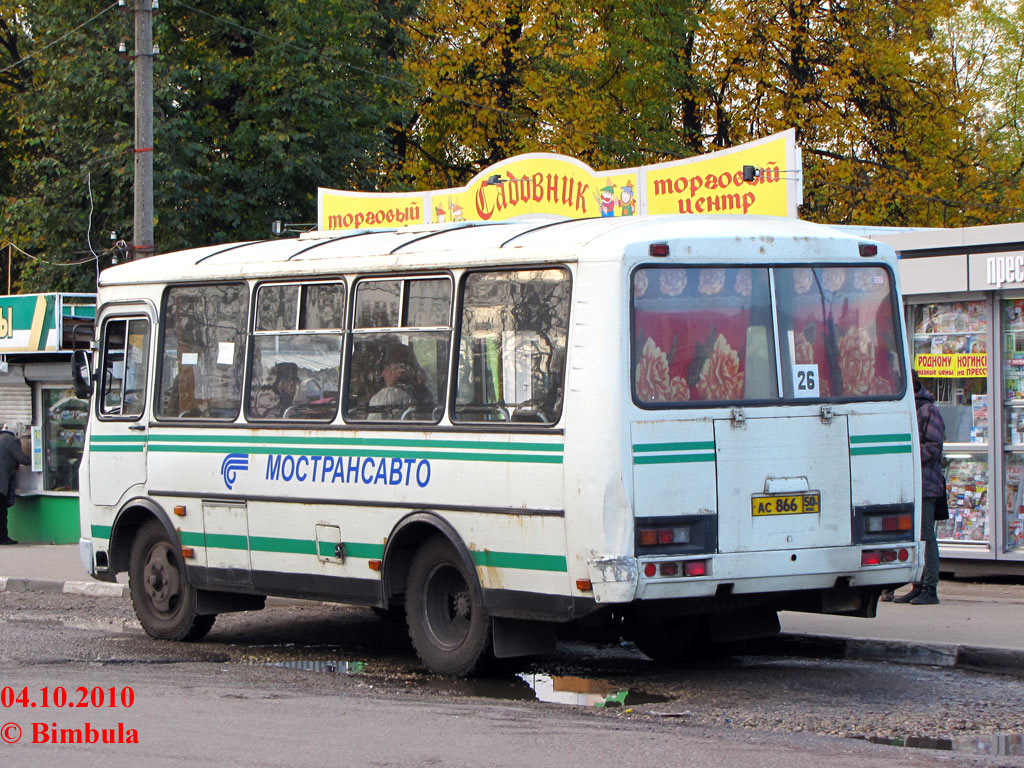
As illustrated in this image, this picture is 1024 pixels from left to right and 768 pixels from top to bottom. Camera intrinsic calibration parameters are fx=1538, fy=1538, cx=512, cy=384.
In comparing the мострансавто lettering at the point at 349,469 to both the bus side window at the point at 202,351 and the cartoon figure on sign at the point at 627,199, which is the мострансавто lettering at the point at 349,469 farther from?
the cartoon figure on sign at the point at 627,199

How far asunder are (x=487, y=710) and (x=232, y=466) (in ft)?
11.5

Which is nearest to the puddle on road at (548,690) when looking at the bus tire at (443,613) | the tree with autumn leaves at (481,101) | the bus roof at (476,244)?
the bus tire at (443,613)

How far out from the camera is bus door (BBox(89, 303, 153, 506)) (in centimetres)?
1209

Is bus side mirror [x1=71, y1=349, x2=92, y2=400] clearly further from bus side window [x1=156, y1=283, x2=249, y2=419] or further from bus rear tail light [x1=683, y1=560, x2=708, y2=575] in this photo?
bus rear tail light [x1=683, y1=560, x2=708, y2=575]

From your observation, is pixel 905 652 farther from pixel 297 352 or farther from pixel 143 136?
pixel 143 136

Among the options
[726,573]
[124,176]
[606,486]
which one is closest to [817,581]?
[726,573]

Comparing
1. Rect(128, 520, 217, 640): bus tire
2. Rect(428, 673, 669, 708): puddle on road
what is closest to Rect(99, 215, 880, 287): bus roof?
Rect(128, 520, 217, 640): bus tire

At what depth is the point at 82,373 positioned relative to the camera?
12.8 m

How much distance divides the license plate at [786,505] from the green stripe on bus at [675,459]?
0.39 meters


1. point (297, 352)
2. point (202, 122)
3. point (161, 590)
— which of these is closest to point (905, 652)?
point (297, 352)

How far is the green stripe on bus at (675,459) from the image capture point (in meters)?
8.55

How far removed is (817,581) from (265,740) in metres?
3.45

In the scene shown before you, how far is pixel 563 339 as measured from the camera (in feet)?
29.3

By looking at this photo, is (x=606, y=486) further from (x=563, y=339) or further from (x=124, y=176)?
(x=124, y=176)
